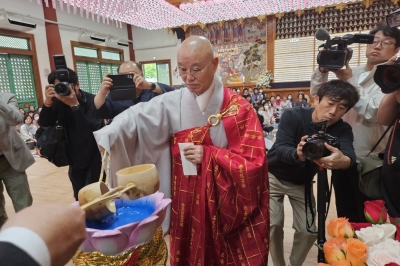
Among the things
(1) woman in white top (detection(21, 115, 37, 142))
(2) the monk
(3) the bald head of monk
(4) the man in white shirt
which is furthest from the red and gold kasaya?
Result: (1) woman in white top (detection(21, 115, 37, 142))

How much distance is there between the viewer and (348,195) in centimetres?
172

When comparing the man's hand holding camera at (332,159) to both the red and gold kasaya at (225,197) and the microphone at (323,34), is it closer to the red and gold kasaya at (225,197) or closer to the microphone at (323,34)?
the red and gold kasaya at (225,197)

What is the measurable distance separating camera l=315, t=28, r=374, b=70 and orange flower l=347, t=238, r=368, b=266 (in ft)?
3.44

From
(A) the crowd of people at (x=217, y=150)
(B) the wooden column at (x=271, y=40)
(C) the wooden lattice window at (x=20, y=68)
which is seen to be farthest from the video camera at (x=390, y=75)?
(B) the wooden column at (x=271, y=40)

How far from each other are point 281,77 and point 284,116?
864 cm

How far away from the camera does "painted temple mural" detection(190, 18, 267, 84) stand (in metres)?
9.78

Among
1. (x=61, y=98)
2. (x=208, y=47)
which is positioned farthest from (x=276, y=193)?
(x=61, y=98)

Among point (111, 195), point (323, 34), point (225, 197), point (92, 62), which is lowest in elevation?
point (225, 197)

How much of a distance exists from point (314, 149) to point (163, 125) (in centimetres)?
68

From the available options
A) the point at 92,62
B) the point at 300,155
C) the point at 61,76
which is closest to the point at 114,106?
the point at 61,76

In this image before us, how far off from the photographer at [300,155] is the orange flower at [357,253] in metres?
0.51

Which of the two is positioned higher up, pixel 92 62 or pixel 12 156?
pixel 92 62

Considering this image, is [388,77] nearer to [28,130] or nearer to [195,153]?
[195,153]

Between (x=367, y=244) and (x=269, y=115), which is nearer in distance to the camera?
Result: (x=367, y=244)
